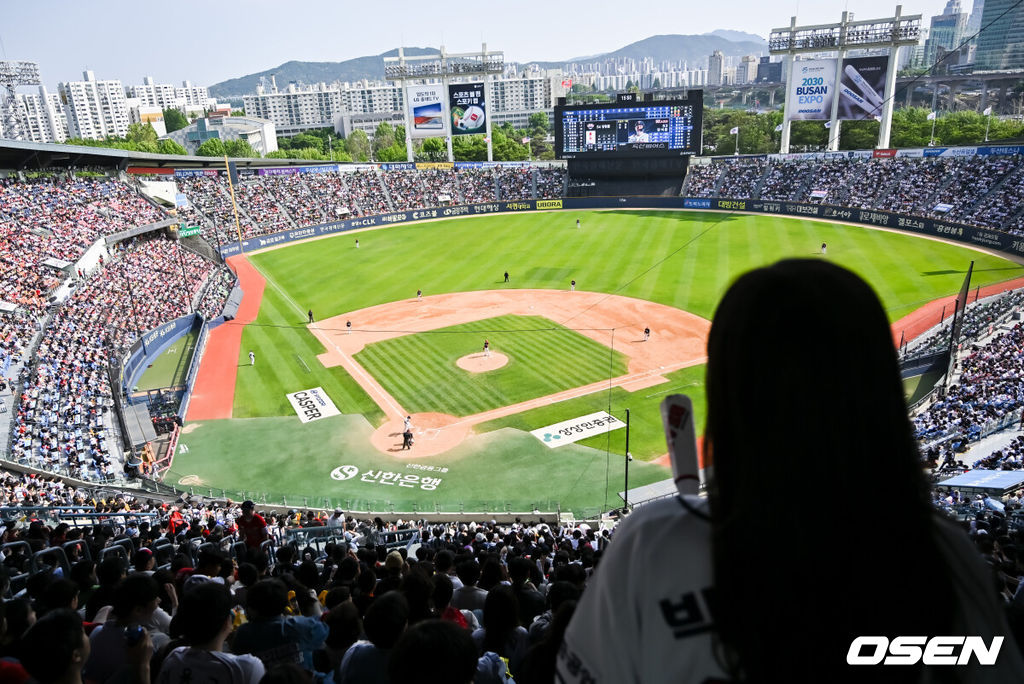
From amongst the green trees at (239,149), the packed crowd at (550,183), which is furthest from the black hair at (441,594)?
the green trees at (239,149)

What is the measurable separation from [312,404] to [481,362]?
8439 mm

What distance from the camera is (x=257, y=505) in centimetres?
2180

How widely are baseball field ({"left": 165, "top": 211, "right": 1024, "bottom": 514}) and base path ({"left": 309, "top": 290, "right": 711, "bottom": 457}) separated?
14 cm

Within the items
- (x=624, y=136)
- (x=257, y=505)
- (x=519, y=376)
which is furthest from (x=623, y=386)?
(x=624, y=136)

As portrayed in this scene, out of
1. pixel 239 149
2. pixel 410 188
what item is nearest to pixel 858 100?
pixel 410 188

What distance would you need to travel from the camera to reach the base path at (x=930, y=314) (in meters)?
34.2

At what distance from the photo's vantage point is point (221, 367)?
34.7 metres

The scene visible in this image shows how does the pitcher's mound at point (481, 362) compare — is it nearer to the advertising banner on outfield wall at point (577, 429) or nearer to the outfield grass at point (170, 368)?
the advertising banner on outfield wall at point (577, 429)

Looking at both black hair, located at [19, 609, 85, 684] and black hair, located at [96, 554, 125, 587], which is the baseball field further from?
black hair, located at [96, 554, 125, 587]

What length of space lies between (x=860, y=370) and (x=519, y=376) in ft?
98.5

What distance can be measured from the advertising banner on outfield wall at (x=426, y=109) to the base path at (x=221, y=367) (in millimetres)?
43233

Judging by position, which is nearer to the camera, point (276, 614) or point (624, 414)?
point (276, 614)

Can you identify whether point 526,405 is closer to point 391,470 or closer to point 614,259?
point 391,470

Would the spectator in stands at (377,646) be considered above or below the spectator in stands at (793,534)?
below
